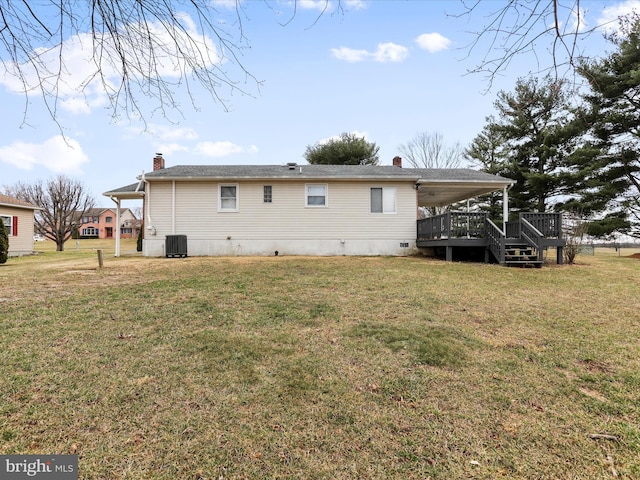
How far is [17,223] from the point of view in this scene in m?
17.5

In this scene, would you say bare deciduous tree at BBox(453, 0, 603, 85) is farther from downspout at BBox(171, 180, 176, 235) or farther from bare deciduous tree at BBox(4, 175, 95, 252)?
bare deciduous tree at BBox(4, 175, 95, 252)

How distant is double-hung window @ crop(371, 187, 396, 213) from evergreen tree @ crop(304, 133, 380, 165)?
44.3 feet

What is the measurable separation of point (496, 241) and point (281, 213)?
8256 millimetres

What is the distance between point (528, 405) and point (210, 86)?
3.81 meters

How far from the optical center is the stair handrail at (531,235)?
1023 cm

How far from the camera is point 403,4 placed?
10.5ft

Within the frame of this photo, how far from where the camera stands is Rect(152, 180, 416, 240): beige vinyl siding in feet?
43.5

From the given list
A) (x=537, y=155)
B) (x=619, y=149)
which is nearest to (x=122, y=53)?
(x=619, y=149)

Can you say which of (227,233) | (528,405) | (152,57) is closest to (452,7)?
(152,57)

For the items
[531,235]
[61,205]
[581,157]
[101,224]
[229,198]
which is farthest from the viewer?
[101,224]

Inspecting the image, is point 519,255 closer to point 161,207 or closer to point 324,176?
point 324,176

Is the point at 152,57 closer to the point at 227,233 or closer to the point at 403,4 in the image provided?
the point at 403,4

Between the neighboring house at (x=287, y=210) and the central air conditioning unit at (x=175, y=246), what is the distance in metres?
0.12

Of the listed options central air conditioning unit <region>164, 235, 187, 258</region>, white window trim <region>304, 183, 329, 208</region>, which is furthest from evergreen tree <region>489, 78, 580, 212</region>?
central air conditioning unit <region>164, 235, 187, 258</region>
